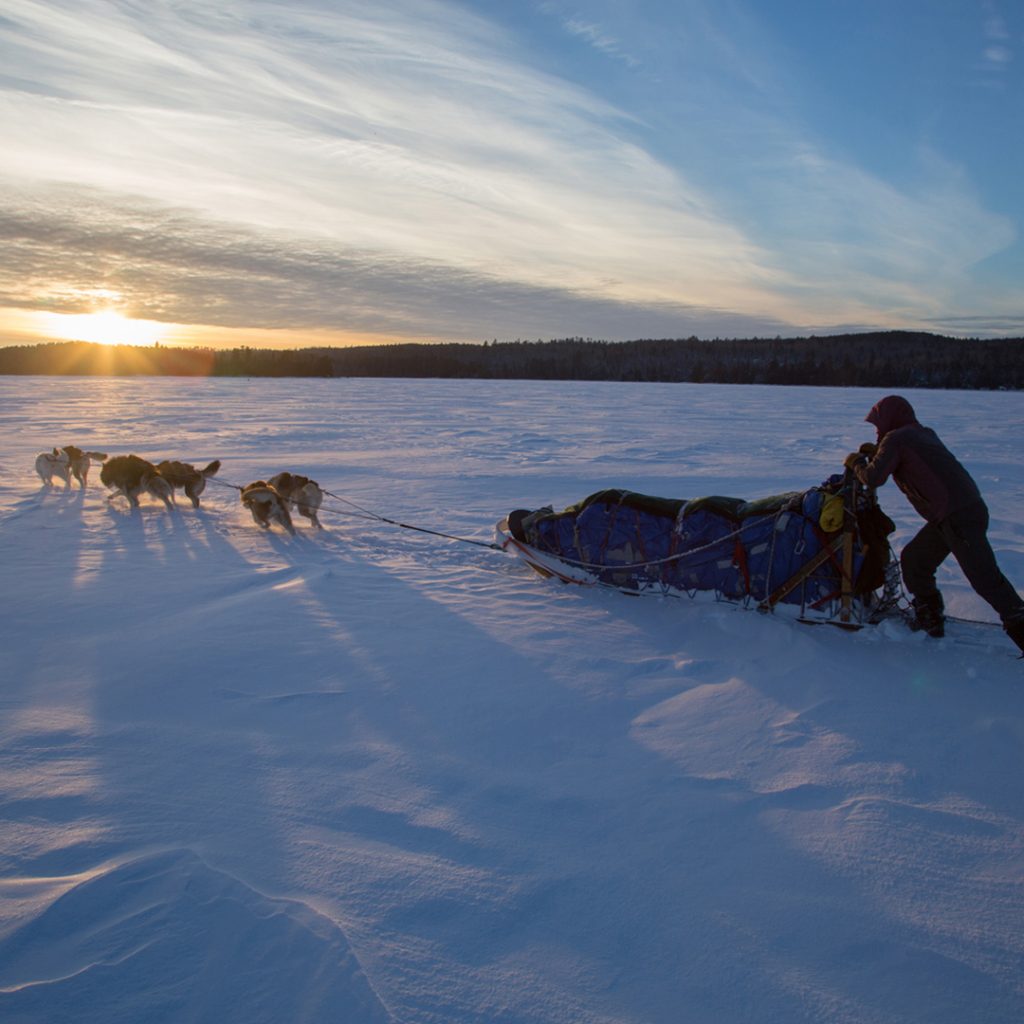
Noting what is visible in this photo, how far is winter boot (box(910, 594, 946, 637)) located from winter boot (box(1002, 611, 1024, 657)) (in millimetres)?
336

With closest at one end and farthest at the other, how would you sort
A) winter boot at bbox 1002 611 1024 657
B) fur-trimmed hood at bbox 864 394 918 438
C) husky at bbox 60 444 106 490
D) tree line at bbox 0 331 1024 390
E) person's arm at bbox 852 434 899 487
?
1. winter boot at bbox 1002 611 1024 657
2. person's arm at bbox 852 434 899 487
3. fur-trimmed hood at bbox 864 394 918 438
4. husky at bbox 60 444 106 490
5. tree line at bbox 0 331 1024 390

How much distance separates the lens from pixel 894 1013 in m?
1.74

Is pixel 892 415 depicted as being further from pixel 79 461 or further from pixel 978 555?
pixel 79 461

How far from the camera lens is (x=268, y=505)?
7.11 m

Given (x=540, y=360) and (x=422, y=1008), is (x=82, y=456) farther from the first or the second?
(x=540, y=360)

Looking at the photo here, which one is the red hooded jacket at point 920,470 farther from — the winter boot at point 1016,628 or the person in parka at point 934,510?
the winter boot at point 1016,628

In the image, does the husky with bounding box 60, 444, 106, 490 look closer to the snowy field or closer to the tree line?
the snowy field

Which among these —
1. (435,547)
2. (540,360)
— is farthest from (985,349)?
(435,547)

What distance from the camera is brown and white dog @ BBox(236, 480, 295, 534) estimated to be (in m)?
7.11

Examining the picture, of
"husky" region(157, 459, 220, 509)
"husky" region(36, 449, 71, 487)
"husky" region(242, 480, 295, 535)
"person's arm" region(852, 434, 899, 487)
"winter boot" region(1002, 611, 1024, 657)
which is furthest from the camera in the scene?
"husky" region(36, 449, 71, 487)

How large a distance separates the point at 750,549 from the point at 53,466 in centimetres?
952

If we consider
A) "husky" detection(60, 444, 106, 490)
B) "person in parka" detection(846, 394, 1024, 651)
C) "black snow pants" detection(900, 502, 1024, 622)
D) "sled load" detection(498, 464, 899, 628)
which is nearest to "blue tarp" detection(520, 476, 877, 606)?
"sled load" detection(498, 464, 899, 628)

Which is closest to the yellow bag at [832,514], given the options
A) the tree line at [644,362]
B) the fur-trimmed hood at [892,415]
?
the fur-trimmed hood at [892,415]

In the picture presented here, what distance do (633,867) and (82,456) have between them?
33.2 ft
